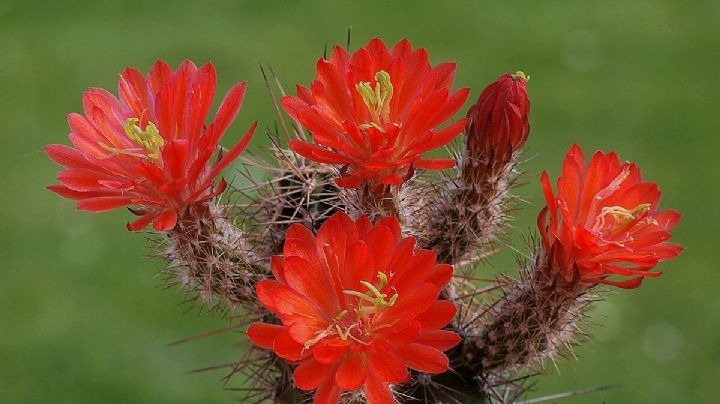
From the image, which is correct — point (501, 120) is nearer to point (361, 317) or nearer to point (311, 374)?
point (361, 317)

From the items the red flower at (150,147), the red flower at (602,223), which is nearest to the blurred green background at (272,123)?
the red flower at (150,147)

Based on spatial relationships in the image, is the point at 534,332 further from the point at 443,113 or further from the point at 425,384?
the point at 443,113

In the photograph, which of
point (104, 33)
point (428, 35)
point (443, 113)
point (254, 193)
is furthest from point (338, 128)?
point (104, 33)

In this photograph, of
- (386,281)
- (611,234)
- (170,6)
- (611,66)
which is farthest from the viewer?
(170,6)

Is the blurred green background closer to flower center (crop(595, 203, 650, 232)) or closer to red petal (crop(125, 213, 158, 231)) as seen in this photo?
A: red petal (crop(125, 213, 158, 231))

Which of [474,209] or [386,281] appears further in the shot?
[474,209]
